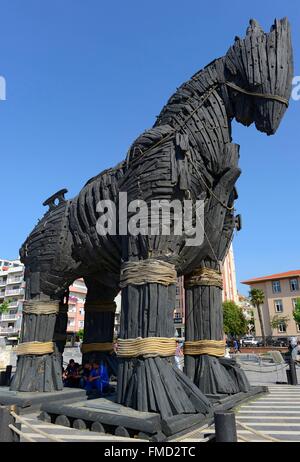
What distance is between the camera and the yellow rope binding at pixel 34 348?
677cm

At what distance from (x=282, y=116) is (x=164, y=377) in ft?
13.2

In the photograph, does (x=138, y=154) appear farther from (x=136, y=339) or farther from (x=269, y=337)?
(x=269, y=337)

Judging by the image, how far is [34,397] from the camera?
606cm

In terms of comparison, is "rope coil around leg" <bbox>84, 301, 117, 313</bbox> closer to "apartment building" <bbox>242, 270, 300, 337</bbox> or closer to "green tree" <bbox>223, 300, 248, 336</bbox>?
"apartment building" <bbox>242, 270, 300, 337</bbox>

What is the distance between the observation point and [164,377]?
468 cm

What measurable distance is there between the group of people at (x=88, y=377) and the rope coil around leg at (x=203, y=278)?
7.86ft

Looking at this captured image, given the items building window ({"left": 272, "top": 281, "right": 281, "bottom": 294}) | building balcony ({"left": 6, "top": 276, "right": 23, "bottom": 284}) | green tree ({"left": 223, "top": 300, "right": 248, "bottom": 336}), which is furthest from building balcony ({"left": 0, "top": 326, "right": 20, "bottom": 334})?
building window ({"left": 272, "top": 281, "right": 281, "bottom": 294})

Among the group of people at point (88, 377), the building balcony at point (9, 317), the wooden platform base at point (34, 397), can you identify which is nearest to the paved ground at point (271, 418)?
the group of people at point (88, 377)

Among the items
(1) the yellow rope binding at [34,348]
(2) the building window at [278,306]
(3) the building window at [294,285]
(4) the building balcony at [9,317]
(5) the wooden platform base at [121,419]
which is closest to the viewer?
(5) the wooden platform base at [121,419]

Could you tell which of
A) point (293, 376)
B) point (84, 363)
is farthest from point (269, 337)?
point (84, 363)

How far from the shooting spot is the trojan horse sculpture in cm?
495

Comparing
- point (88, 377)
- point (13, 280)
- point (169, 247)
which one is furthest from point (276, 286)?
point (169, 247)

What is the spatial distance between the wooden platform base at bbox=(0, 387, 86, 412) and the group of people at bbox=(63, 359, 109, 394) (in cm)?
38

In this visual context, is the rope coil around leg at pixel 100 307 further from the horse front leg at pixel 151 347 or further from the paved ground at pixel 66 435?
the paved ground at pixel 66 435
